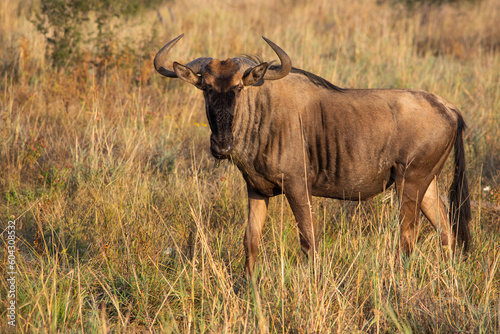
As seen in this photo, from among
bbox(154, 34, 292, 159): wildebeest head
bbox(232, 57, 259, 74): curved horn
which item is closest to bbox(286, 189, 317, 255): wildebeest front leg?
bbox(154, 34, 292, 159): wildebeest head

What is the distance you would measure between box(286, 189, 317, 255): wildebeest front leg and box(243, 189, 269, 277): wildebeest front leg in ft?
1.08

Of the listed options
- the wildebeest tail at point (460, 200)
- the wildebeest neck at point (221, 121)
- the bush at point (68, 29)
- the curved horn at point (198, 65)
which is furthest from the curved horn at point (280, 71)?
the bush at point (68, 29)

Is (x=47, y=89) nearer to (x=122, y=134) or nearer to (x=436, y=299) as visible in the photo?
(x=122, y=134)

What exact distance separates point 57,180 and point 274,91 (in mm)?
2288

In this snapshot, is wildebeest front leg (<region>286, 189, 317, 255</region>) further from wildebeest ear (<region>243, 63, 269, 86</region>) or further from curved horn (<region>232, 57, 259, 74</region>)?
curved horn (<region>232, 57, 259, 74</region>)

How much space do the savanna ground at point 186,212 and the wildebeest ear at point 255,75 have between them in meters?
1.01

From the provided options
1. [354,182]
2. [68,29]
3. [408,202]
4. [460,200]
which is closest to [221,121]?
[354,182]

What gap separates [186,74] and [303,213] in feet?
4.48

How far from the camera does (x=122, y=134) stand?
5.82 meters

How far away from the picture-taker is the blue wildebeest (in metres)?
3.80

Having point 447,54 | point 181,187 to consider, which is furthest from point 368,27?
point 181,187

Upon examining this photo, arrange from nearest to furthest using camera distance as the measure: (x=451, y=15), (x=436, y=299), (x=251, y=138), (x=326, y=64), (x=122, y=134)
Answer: (x=436, y=299), (x=251, y=138), (x=122, y=134), (x=326, y=64), (x=451, y=15)

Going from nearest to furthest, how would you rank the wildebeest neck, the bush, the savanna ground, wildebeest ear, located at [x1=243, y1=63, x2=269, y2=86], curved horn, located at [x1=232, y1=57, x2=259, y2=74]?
the savanna ground → the wildebeest neck → wildebeest ear, located at [x1=243, y1=63, x2=269, y2=86] → curved horn, located at [x1=232, y1=57, x2=259, y2=74] → the bush

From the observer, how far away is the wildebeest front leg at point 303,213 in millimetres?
3789
